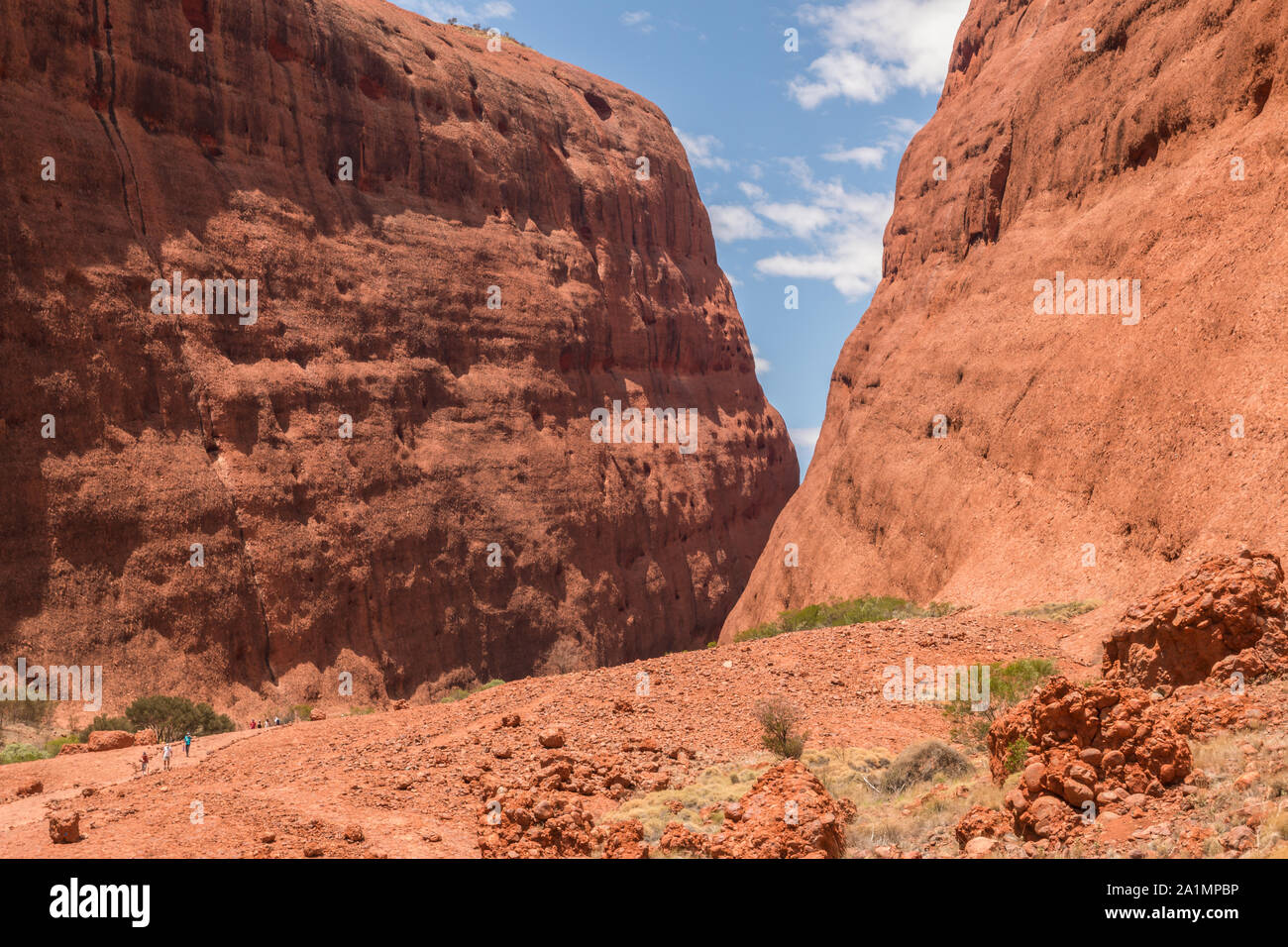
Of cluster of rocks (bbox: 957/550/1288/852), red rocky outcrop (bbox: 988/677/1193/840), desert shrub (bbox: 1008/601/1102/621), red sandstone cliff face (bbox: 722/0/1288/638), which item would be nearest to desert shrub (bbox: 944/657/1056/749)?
cluster of rocks (bbox: 957/550/1288/852)

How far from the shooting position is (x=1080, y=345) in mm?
25094

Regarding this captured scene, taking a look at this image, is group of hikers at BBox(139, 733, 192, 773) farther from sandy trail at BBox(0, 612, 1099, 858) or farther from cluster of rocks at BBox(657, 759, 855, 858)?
cluster of rocks at BBox(657, 759, 855, 858)

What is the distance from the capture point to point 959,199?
36.1 meters

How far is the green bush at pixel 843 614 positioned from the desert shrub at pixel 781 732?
1037 centimetres

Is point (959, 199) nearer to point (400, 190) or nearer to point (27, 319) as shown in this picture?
point (400, 190)

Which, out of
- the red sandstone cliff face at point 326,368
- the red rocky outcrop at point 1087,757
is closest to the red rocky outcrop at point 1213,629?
the red rocky outcrop at point 1087,757

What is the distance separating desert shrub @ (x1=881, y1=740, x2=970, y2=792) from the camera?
35.5 feet

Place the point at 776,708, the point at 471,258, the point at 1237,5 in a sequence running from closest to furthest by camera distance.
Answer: the point at 776,708 → the point at 1237,5 → the point at 471,258

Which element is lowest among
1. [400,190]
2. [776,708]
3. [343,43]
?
[776,708]

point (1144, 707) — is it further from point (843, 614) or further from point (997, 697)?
point (843, 614)

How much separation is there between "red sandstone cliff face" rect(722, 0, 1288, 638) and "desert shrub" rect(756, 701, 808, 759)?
8.60 m

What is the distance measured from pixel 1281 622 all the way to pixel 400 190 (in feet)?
129

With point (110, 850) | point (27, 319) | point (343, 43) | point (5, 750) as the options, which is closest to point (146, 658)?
point (5, 750)
